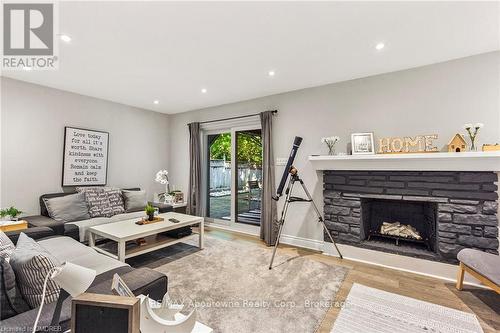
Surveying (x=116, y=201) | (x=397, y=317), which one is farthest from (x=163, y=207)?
(x=397, y=317)

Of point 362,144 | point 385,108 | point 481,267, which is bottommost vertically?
point 481,267

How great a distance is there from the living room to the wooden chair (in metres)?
0.02

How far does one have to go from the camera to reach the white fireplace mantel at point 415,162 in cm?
234

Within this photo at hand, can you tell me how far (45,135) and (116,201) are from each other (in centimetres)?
141

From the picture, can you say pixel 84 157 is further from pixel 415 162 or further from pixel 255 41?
pixel 415 162

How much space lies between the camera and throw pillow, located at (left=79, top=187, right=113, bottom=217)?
3604 mm

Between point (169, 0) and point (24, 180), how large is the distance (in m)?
3.39

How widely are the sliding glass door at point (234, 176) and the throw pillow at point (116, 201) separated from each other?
1.65 m

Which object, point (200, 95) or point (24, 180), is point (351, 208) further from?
point (24, 180)

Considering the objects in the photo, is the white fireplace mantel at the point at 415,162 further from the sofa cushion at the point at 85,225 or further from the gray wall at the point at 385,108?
the sofa cushion at the point at 85,225

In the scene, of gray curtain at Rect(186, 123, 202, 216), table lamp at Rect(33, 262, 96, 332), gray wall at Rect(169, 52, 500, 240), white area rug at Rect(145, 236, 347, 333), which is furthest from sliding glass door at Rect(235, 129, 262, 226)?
table lamp at Rect(33, 262, 96, 332)

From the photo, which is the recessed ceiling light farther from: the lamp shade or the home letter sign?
the home letter sign

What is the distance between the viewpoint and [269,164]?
12.8ft

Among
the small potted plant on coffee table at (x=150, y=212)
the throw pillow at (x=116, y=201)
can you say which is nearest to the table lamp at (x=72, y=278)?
the small potted plant on coffee table at (x=150, y=212)
